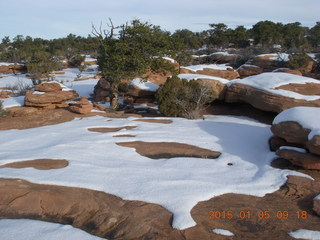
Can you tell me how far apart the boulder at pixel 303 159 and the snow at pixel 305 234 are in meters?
2.42

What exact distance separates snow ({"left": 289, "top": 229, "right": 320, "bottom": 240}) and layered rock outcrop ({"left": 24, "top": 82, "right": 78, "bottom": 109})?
10.6 metres

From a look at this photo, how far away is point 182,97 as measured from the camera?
12195 millimetres

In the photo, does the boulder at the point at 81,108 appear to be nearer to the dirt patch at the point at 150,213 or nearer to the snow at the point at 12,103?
the snow at the point at 12,103

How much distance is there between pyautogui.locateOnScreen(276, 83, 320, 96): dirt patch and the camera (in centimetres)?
1063

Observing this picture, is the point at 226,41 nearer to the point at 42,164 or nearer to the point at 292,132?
the point at 292,132

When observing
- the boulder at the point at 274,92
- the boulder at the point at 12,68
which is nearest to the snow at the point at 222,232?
the boulder at the point at 274,92

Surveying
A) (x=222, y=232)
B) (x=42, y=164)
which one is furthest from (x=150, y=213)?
(x=42, y=164)

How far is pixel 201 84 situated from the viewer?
12344mm

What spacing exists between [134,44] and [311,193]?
9.22 m

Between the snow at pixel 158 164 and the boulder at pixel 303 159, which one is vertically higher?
the boulder at pixel 303 159

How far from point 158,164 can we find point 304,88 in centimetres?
742

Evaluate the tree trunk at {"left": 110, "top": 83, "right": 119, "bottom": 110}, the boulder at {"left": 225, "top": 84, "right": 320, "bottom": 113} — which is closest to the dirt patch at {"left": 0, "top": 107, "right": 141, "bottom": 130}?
the tree trunk at {"left": 110, "top": 83, "right": 119, "bottom": 110}

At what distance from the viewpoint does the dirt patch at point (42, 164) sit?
5914 mm

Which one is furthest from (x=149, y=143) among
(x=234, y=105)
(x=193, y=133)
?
(x=234, y=105)
